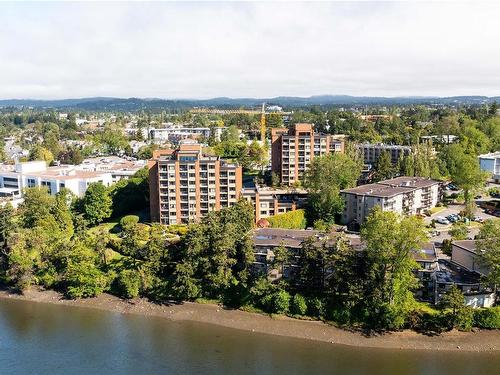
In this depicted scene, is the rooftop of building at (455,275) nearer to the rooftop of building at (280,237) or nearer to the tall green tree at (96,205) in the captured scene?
the rooftop of building at (280,237)

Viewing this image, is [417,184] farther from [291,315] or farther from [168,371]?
[168,371]

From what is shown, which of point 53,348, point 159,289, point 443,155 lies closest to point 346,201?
point 159,289

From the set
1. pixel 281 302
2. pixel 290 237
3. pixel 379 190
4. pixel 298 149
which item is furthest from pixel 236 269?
pixel 298 149

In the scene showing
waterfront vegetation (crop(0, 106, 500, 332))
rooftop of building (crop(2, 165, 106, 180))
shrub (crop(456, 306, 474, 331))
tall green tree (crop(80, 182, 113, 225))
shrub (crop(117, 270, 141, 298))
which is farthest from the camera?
rooftop of building (crop(2, 165, 106, 180))

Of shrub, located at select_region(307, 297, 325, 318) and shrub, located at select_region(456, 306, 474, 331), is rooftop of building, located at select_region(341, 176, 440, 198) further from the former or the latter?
shrub, located at select_region(456, 306, 474, 331)

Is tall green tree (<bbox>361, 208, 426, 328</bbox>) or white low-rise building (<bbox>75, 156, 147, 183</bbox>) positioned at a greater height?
white low-rise building (<bbox>75, 156, 147, 183</bbox>)

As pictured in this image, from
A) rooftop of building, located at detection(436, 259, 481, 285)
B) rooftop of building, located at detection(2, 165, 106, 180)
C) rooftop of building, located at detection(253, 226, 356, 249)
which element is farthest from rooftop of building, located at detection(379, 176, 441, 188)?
rooftop of building, located at detection(2, 165, 106, 180)
